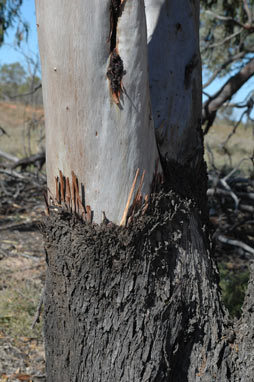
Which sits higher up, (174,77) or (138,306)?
(174,77)

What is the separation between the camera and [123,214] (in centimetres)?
164

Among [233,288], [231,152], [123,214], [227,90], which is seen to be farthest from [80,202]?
[231,152]

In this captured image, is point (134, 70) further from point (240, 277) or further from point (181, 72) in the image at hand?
point (240, 277)

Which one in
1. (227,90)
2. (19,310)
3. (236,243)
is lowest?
(19,310)

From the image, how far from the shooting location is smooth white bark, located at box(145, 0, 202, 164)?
192 centimetres

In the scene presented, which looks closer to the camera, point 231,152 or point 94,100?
point 94,100

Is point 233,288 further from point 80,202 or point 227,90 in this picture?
point 80,202

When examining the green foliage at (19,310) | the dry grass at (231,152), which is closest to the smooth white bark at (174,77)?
the green foliage at (19,310)

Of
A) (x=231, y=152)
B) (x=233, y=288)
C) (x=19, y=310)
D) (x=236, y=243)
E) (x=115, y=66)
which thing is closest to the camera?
(x=115, y=66)

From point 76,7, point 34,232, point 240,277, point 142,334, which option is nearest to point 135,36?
point 76,7

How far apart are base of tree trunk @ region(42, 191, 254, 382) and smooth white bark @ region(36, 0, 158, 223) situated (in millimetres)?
150

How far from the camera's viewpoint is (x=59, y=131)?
1608mm

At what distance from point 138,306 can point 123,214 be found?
1.13ft

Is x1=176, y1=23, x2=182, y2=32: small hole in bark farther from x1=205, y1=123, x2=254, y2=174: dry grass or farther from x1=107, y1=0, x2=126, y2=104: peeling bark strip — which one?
x1=205, y1=123, x2=254, y2=174: dry grass
